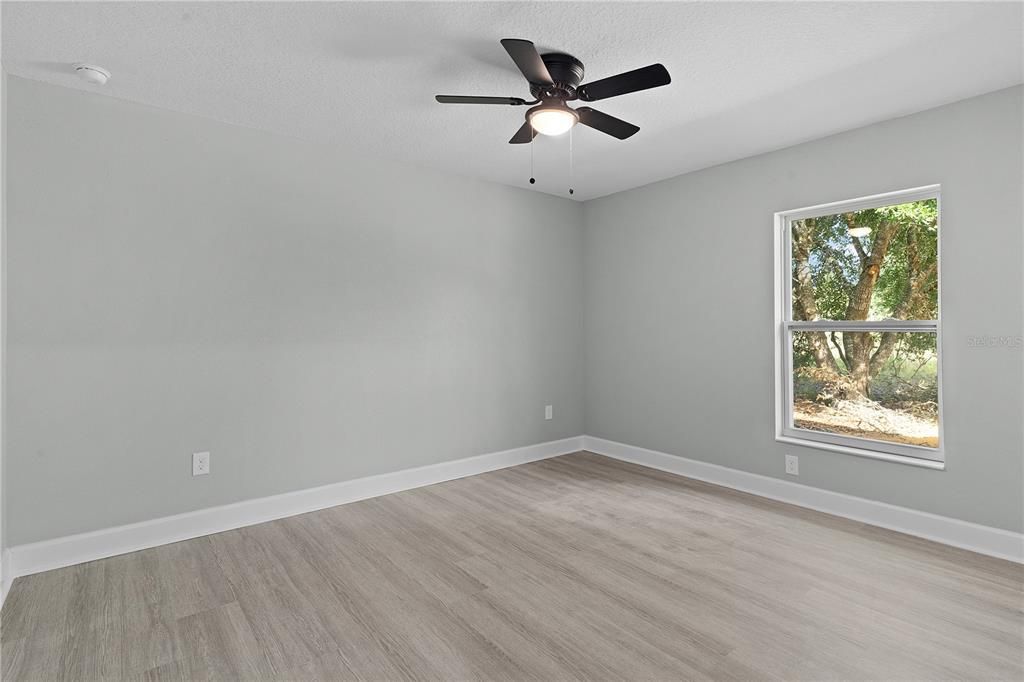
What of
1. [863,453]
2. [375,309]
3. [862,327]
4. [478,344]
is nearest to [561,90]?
[375,309]

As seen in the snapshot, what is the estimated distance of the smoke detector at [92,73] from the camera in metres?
2.43

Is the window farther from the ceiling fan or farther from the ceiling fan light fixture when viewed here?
the ceiling fan light fixture

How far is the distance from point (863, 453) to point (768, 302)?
113 cm

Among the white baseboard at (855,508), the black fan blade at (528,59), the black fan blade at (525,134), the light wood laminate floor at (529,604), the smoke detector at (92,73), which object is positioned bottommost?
the light wood laminate floor at (529,604)

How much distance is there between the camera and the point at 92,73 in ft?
8.09

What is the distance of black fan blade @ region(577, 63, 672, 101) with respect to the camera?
2.05 metres

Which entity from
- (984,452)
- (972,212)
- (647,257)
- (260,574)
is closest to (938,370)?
(984,452)

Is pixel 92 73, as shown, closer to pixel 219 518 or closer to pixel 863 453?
pixel 219 518

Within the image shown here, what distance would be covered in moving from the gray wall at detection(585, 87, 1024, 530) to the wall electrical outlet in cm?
322

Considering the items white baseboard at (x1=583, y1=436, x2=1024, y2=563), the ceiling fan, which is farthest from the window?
the ceiling fan

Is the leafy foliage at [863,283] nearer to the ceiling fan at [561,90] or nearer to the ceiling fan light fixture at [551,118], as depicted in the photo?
the ceiling fan at [561,90]

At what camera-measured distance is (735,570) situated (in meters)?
2.57

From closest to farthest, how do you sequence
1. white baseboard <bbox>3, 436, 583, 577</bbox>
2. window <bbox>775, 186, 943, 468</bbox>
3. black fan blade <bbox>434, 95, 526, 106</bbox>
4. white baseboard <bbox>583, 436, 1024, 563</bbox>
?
black fan blade <bbox>434, 95, 526, 106</bbox>, white baseboard <bbox>3, 436, 583, 577</bbox>, white baseboard <bbox>583, 436, 1024, 563</bbox>, window <bbox>775, 186, 943, 468</bbox>

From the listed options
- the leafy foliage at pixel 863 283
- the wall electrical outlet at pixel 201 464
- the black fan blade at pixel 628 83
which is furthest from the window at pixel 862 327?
the wall electrical outlet at pixel 201 464
